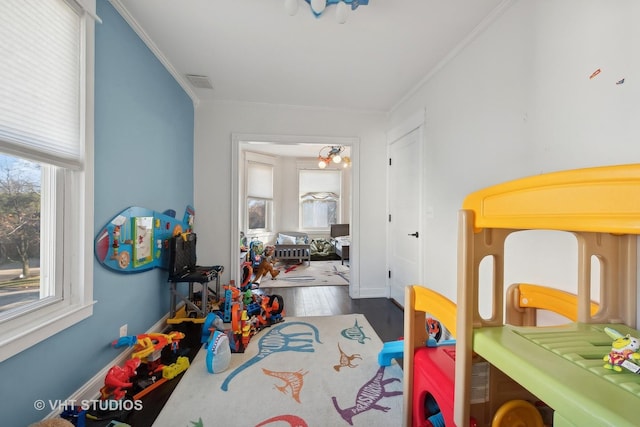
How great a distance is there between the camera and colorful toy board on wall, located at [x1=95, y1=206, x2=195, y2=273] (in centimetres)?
163

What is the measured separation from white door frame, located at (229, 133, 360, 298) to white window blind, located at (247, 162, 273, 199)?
8.44ft

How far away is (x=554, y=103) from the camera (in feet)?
4.29

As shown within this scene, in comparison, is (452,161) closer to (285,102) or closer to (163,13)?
(285,102)

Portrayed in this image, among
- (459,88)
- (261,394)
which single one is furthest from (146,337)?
(459,88)

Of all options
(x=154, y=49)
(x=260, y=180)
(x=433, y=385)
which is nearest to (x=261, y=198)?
(x=260, y=180)

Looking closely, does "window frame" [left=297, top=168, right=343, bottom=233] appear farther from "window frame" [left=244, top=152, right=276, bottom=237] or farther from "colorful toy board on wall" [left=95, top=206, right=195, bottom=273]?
"colorful toy board on wall" [left=95, top=206, right=195, bottom=273]

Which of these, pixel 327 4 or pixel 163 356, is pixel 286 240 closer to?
pixel 163 356

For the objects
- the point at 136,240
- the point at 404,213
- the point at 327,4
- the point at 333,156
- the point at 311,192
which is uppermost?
the point at 327,4

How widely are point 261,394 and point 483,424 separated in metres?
1.22

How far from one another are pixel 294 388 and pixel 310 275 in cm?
296

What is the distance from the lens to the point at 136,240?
6.25 feet

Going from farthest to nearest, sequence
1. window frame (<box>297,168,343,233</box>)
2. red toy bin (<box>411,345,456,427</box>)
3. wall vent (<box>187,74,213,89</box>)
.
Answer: window frame (<box>297,168,343,233</box>) < wall vent (<box>187,74,213,89</box>) < red toy bin (<box>411,345,456,427</box>)
